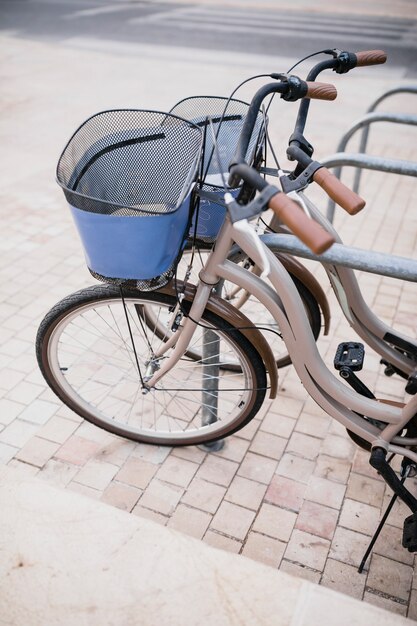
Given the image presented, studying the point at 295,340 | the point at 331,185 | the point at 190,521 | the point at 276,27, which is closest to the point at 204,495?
the point at 190,521

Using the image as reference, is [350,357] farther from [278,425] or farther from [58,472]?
[58,472]

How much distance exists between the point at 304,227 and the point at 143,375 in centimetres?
154

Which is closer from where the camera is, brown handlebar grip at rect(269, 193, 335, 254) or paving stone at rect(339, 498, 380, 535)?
brown handlebar grip at rect(269, 193, 335, 254)

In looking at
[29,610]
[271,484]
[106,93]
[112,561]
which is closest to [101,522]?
[112,561]

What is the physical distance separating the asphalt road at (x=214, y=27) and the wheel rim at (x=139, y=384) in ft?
25.3

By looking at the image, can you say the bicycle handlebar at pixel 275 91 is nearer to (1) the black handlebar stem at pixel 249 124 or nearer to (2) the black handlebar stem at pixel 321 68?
(1) the black handlebar stem at pixel 249 124

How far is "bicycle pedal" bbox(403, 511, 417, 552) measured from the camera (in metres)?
2.12

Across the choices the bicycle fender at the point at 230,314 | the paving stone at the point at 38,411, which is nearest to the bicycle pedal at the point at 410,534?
the bicycle fender at the point at 230,314

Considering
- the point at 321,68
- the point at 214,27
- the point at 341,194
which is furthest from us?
the point at 214,27

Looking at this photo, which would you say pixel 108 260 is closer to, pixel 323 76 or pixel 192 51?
pixel 323 76

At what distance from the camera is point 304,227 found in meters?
1.43

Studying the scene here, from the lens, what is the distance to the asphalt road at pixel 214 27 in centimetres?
1050

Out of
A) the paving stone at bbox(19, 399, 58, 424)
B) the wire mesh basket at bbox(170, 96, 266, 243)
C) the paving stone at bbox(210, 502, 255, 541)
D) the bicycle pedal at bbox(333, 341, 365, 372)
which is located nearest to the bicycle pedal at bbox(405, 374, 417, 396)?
the bicycle pedal at bbox(333, 341, 365, 372)

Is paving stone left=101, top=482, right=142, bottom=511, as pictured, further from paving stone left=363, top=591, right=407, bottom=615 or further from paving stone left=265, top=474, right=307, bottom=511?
paving stone left=363, top=591, right=407, bottom=615
